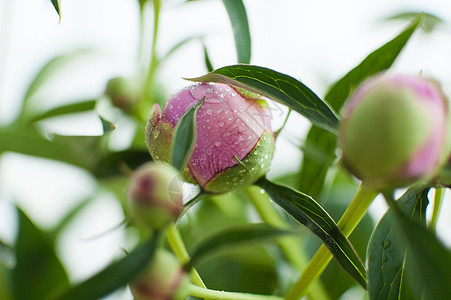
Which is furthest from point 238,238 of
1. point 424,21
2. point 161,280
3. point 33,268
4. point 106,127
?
point 424,21

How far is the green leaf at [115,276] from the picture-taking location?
0.18m

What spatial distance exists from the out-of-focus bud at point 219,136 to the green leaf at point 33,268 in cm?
18

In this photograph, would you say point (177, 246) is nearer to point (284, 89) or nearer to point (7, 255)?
point (284, 89)

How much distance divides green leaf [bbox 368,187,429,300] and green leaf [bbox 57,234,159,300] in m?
0.13

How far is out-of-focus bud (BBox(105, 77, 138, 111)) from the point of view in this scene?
48 centimetres

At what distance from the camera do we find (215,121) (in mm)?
256

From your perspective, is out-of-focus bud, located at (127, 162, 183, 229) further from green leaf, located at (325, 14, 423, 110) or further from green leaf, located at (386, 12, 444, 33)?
green leaf, located at (386, 12, 444, 33)

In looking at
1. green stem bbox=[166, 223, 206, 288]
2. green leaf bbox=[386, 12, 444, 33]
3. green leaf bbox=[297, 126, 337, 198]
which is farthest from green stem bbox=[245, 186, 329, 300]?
green leaf bbox=[386, 12, 444, 33]

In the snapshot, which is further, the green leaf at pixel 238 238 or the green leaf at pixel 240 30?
the green leaf at pixel 240 30

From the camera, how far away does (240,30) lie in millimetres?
312

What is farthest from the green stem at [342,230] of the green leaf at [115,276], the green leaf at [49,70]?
the green leaf at [49,70]

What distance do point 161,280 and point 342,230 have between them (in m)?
0.11

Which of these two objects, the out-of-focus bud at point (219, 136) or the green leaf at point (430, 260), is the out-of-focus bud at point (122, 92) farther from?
the green leaf at point (430, 260)

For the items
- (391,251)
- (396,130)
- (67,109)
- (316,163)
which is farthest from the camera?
(67,109)
